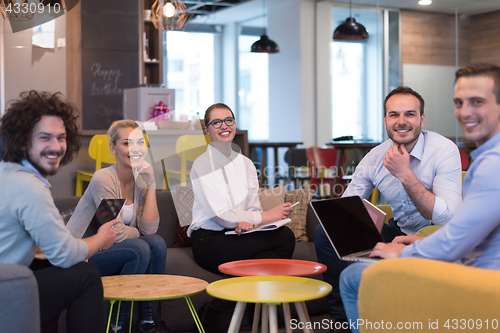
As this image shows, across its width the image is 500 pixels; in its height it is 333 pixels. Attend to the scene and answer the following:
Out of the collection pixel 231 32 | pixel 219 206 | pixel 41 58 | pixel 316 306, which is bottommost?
pixel 316 306

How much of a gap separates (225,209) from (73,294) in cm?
106

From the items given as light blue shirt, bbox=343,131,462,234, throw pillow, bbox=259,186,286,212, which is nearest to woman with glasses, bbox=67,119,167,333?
throw pillow, bbox=259,186,286,212

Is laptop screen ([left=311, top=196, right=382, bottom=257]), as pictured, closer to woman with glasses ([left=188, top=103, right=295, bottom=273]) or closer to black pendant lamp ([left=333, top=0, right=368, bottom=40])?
woman with glasses ([left=188, top=103, right=295, bottom=273])

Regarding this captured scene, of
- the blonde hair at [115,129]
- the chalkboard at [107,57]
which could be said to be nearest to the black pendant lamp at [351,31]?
the chalkboard at [107,57]

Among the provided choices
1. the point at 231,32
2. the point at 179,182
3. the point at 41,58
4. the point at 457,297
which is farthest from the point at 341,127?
the point at 457,297

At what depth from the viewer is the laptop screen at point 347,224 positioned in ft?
5.76

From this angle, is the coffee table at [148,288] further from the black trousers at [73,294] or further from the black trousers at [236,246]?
the black trousers at [236,246]

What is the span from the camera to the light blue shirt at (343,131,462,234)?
222 centimetres

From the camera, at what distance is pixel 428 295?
4.50 ft

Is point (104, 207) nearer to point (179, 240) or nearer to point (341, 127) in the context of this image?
point (179, 240)

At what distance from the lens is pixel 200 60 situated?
1112 centimetres

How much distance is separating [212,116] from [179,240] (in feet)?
2.62

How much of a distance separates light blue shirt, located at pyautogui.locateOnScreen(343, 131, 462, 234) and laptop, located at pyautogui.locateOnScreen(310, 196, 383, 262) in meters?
0.42

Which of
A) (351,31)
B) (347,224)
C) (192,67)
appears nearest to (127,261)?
(347,224)
